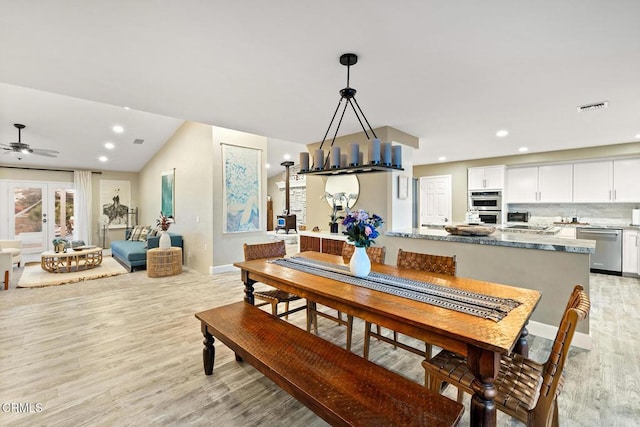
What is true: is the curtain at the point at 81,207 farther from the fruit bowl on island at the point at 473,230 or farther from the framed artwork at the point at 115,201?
the fruit bowl on island at the point at 473,230

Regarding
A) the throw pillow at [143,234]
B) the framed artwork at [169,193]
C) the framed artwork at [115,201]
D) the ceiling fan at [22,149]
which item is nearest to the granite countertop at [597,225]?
the framed artwork at [169,193]

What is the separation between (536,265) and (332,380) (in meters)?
2.59

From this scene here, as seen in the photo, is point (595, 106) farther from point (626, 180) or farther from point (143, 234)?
point (143, 234)

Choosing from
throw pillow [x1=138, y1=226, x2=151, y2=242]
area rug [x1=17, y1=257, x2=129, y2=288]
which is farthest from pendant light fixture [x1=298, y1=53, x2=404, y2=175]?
throw pillow [x1=138, y1=226, x2=151, y2=242]

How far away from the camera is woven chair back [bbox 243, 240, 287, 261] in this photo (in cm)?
302

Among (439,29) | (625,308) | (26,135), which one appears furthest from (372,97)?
(26,135)

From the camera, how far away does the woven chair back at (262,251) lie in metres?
3.02

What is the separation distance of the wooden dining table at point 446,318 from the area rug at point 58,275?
4.67 meters

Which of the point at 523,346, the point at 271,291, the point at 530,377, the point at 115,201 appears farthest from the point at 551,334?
the point at 115,201

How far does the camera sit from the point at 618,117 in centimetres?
359

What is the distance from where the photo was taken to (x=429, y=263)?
2502mm

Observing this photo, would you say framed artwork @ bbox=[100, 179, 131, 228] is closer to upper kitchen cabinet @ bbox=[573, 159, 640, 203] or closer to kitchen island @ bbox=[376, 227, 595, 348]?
kitchen island @ bbox=[376, 227, 595, 348]

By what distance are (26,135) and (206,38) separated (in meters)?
6.63

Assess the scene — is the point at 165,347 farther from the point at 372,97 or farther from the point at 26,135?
the point at 26,135
